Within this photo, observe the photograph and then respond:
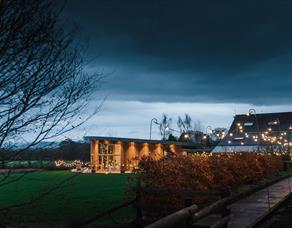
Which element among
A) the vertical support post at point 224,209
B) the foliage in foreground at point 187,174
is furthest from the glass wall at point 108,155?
the vertical support post at point 224,209

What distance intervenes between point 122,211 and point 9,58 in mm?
7905

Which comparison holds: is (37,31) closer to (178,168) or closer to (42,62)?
(42,62)

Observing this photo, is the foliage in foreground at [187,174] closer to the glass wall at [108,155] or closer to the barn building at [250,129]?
the glass wall at [108,155]

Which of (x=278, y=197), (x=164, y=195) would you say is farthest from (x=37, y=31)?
(x=278, y=197)

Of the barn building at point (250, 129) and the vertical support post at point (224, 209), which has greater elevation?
the barn building at point (250, 129)

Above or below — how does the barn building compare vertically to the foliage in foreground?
above

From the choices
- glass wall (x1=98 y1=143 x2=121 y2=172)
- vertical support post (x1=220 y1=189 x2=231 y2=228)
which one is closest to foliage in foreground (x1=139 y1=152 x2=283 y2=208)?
vertical support post (x1=220 y1=189 x2=231 y2=228)

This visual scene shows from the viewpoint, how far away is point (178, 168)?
11.0 m

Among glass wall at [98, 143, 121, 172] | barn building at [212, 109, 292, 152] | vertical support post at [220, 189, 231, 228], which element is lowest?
vertical support post at [220, 189, 231, 228]

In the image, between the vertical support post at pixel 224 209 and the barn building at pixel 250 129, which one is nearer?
the vertical support post at pixel 224 209

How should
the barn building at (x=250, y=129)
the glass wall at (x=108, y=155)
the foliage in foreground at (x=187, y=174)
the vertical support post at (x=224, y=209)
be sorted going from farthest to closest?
the barn building at (x=250, y=129) → the glass wall at (x=108, y=155) → the foliage in foreground at (x=187, y=174) → the vertical support post at (x=224, y=209)

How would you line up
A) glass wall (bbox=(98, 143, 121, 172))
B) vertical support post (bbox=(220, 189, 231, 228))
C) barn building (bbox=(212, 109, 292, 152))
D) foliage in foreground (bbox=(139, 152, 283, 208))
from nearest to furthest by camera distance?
1. vertical support post (bbox=(220, 189, 231, 228))
2. foliage in foreground (bbox=(139, 152, 283, 208))
3. glass wall (bbox=(98, 143, 121, 172))
4. barn building (bbox=(212, 109, 292, 152))

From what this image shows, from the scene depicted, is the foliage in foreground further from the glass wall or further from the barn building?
the barn building

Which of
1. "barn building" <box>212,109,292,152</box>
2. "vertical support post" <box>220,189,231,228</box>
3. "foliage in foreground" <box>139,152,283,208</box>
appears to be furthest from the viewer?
"barn building" <box>212,109,292,152</box>
